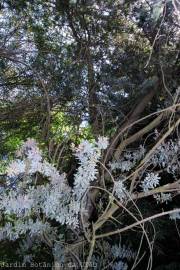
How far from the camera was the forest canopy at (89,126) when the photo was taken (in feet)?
4.92

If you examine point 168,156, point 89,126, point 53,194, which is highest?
point 89,126

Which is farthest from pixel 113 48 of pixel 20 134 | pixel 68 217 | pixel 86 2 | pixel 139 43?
pixel 68 217

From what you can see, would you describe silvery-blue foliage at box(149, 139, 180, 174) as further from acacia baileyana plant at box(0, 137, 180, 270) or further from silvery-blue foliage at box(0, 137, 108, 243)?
silvery-blue foliage at box(0, 137, 108, 243)

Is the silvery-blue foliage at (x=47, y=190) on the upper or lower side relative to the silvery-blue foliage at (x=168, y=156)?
lower

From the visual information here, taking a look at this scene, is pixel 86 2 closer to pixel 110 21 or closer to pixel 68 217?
pixel 110 21

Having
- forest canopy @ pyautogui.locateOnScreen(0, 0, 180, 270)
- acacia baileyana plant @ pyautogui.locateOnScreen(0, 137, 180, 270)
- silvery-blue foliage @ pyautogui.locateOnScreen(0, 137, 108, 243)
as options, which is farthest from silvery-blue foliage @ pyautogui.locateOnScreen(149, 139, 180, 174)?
silvery-blue foliage @ pyautogui.locateOnScreen(0, 137, 108, 243)

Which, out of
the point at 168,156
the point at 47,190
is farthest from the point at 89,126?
the point at 47,190

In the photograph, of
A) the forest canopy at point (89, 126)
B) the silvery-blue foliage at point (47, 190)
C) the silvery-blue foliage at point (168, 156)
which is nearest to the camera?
the silvery-blue foliage at point (47, 190)

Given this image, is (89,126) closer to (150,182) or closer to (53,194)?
(150,182)

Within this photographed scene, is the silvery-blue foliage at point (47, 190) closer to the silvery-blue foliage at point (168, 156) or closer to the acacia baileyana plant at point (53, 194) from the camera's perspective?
the acacia baileyana plant at point (53, 194)

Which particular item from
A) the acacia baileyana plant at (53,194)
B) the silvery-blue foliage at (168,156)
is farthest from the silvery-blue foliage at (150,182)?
the silvery-blue foliage at (168,156)

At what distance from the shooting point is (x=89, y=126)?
255 cm

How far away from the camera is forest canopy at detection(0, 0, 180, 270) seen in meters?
1.50

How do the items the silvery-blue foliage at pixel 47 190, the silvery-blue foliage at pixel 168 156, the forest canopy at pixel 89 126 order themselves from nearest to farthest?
the silvery-blue foliage at pixel 47 190 → the forest canopy at pixel 89 126 → the silvery-blue foliage at pixel 168 156
